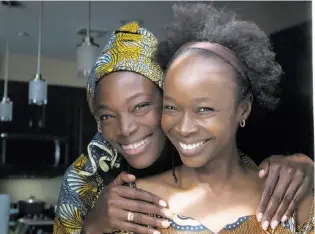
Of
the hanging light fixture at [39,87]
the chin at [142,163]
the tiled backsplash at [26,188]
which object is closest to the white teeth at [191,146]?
the chin at [142,163]

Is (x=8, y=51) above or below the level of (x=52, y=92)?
above

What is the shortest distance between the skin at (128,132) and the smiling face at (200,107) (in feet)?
0.21

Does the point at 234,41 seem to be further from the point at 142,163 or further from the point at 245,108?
the point at 142,163

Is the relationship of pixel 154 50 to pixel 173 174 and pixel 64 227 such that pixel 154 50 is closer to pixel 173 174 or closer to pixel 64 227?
pixel 173 174

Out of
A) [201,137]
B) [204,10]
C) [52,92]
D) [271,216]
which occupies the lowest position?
[52,92]

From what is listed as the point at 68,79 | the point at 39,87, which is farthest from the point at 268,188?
the point at 68,79

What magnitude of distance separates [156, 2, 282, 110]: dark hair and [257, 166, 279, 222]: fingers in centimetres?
10

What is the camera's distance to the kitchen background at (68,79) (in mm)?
845

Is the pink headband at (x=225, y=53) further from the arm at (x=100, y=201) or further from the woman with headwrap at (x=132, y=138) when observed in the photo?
the arm at (x=100, y=201)

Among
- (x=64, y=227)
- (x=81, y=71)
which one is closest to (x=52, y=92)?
(x=81, y=71)

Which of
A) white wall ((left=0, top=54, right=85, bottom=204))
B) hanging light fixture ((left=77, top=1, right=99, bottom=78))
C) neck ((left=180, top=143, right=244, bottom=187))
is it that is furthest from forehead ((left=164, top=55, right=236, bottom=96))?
white wall ((left=0, top=54, right=85, bottom=204))

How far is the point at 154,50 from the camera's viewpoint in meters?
0.73

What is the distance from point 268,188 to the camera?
67cm

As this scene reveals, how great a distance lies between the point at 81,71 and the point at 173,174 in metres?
1.09
